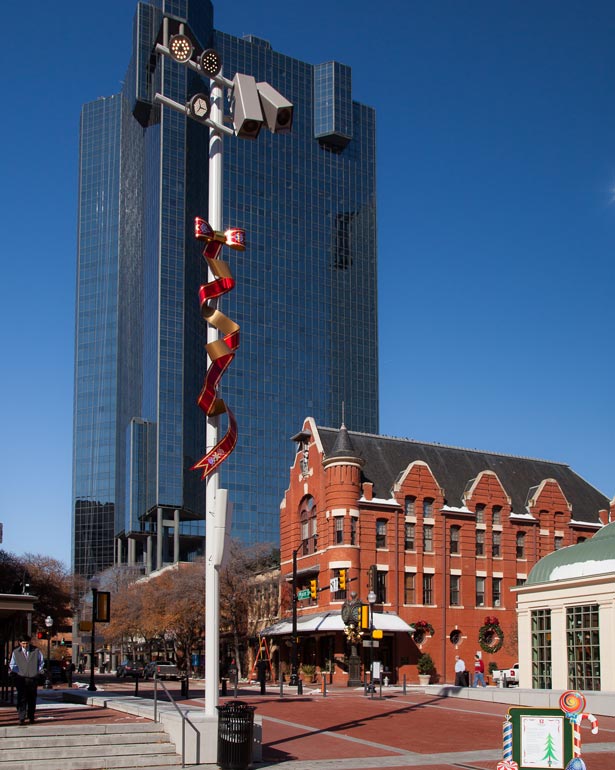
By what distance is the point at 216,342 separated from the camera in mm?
21891

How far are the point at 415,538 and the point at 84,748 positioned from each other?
44.9m

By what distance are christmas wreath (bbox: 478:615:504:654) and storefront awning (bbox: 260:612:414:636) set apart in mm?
6648

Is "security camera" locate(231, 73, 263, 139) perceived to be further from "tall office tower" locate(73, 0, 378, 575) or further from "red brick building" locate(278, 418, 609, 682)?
"tall office tower" locate(73, 0, 378, 575)

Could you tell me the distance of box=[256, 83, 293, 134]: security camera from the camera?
905 inches

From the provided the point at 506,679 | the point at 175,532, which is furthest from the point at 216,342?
the point at 175,532

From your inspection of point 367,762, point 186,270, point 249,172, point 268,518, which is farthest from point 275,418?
point 367,762

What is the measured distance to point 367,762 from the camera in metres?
19.8

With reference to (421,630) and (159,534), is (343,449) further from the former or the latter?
(159,534)

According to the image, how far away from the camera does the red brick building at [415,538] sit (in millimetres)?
Result: 59500

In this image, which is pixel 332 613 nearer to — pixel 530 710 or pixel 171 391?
pixel 530 710

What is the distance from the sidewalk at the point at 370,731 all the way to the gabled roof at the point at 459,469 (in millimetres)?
29014

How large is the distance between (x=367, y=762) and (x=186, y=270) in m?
146

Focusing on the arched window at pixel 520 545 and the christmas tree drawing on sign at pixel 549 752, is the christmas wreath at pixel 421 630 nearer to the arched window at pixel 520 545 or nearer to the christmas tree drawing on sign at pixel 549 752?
the arched window at pixel 520 545

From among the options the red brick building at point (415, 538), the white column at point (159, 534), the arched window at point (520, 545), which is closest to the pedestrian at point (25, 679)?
the red brick building at point (415, 538)
